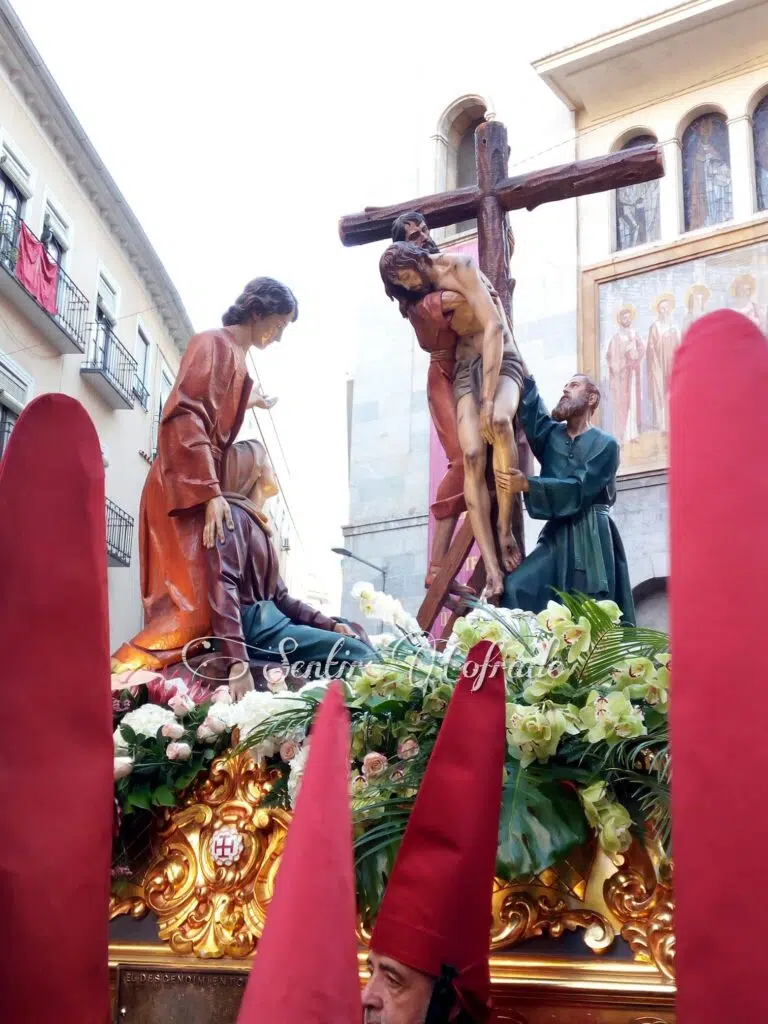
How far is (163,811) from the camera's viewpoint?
77.3 inches

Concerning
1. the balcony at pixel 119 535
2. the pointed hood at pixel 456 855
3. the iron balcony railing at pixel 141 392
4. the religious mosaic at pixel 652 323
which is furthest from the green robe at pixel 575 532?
the iron balcony railing at pixel 141 392

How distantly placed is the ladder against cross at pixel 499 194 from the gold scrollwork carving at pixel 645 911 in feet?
10.5

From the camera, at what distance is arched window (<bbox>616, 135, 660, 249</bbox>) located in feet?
38.2

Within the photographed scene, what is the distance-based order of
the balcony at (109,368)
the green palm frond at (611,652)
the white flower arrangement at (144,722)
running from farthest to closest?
the balcony at (109,368), the white flower arrangement at (144,722), the green palm frond at (611,652)

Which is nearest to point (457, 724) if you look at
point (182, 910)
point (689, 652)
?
point (689, 652)

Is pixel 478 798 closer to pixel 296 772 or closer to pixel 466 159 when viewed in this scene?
pixel 296 772

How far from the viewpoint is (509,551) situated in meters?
3.82

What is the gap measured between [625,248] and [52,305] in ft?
20.1

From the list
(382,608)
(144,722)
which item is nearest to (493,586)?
(382,608)

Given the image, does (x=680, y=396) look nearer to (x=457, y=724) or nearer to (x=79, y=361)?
(x=457, y=724)

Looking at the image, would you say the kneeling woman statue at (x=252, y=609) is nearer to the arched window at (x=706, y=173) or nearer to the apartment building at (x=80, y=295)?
the apartment building at (x=80, y=295)

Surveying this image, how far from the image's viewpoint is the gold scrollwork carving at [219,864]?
A: 1777 mm

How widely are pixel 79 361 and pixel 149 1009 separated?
11.7 metres

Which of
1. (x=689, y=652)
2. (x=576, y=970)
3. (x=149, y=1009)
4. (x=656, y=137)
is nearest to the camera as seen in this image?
(x=689, y=652)
